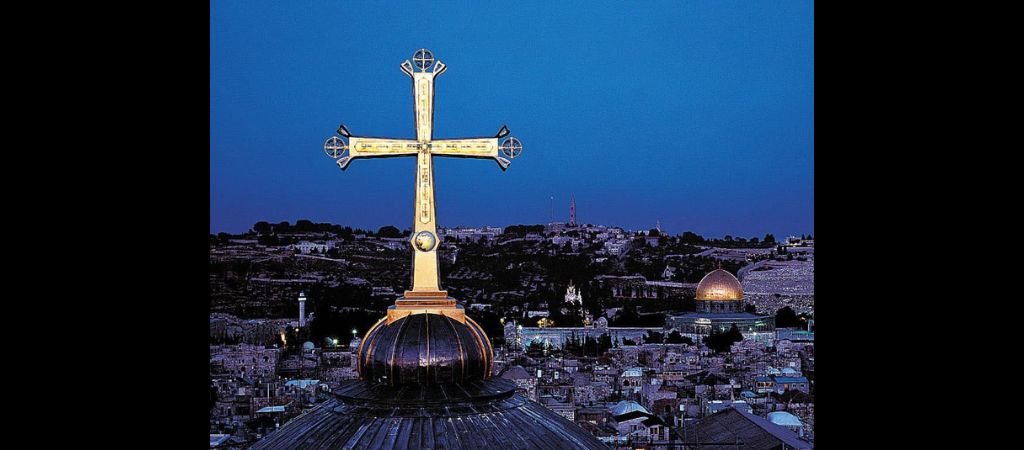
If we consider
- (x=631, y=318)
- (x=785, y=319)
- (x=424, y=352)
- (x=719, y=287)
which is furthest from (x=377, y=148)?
(x=785, y=319)

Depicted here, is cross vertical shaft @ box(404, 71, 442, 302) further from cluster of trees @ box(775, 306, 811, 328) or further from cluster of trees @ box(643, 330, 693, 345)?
cluster of trees @ box(775, 306, 811, 328)

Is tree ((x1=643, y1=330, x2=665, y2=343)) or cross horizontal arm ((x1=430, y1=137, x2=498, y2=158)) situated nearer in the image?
cross horizontal arm ((x1=430, y1=137, x2=498, y2=158))

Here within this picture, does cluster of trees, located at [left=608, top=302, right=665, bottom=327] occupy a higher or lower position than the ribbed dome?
lower

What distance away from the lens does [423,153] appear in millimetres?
4609

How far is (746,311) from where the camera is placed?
5238 cm

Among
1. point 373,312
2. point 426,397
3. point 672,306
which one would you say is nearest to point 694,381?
point 373,312

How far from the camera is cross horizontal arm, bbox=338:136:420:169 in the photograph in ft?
15.2

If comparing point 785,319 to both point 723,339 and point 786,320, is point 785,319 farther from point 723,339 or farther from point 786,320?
point 723,339

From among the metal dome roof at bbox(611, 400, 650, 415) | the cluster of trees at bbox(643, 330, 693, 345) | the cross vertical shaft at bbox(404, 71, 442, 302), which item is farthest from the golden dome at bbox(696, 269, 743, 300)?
the cross vertical shaft at bbox(404, 71, 442, 302)

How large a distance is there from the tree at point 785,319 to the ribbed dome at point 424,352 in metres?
50.1

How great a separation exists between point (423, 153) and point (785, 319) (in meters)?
51.7

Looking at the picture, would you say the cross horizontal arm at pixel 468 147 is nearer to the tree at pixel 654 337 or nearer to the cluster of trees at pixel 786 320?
the tree at pixel 654 337
